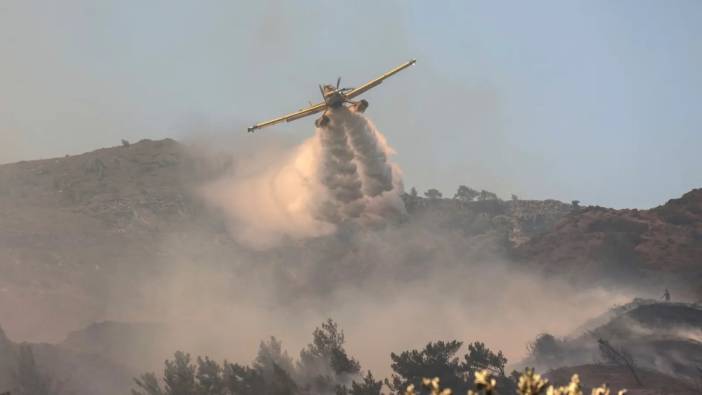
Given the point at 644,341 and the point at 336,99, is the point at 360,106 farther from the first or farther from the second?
the point at 644,341

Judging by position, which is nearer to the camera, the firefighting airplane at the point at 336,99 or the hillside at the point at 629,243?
the firefighting airplane at the point at 336,99

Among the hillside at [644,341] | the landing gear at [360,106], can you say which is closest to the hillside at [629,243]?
the hillside at [644,341]

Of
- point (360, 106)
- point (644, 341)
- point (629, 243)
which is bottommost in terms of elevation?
point (644, 341)

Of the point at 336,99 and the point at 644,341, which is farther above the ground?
the point at 336,99

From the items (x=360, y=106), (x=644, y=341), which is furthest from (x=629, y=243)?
(x=360, y=106)

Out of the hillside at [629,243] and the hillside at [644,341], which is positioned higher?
the hillside at [629,243]

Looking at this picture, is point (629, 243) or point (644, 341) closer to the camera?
point (644, 341)

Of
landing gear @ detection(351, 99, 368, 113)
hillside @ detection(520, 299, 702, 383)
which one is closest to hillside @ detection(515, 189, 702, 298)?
hillside @ detection(520, 299, 702, 383)

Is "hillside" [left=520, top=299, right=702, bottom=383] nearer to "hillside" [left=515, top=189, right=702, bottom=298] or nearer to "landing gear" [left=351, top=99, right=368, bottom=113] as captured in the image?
"hillside" [left=515, top=189, right=702, bottom=298]

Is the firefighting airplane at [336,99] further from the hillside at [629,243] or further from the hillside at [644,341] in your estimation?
the hillside at [629,243]

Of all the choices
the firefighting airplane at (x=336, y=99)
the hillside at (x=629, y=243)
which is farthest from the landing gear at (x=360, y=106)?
the hillside at (x=629, y=243)

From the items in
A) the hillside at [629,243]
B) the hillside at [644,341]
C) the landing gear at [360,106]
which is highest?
the landing gear at [360,106]

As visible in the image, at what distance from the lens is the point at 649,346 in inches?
2822

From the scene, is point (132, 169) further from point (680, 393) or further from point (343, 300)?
point (680, 393)
